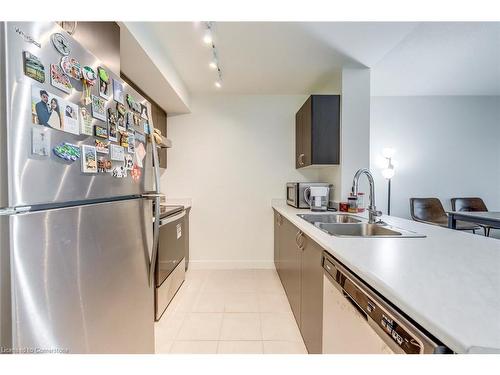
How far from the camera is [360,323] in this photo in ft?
2.62

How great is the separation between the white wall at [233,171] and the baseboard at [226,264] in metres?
0.01

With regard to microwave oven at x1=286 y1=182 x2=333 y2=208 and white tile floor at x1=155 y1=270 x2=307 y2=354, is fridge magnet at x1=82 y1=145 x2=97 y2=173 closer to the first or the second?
white tile floor at x1=155 y1=270 x2=307 y2=354

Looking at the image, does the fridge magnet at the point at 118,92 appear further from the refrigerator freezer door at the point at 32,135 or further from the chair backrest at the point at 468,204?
the chair backrest at the point at 468,204

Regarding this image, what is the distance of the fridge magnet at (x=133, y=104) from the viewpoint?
44.3 inches

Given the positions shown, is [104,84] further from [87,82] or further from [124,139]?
[124,139]

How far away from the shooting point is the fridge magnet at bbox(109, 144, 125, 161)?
3.14ft

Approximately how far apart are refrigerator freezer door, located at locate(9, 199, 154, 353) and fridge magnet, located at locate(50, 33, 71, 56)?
50 centimetres

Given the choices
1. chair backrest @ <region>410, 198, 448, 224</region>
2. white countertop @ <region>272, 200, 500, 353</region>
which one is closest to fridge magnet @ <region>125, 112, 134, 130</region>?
white countertop @ <region>272, 200, 500, 353</region>

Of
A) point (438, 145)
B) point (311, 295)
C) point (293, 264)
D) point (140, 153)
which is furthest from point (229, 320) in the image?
point (438, 145)

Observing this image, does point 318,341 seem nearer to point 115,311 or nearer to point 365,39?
point 115,311

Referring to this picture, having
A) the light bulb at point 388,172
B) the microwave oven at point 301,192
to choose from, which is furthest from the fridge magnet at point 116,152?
the light bulb at point 388,172

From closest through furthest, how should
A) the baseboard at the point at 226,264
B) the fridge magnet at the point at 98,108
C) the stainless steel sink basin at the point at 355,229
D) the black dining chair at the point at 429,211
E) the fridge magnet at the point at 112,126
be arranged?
the fridge magnet at the point at 98,108 < the fridge magnet at the point at 112,126 < the stainless steel sink basin at the point at 355,229 < the baseboard at the point at 226,264 < the black dining chair at the point at 429,211
